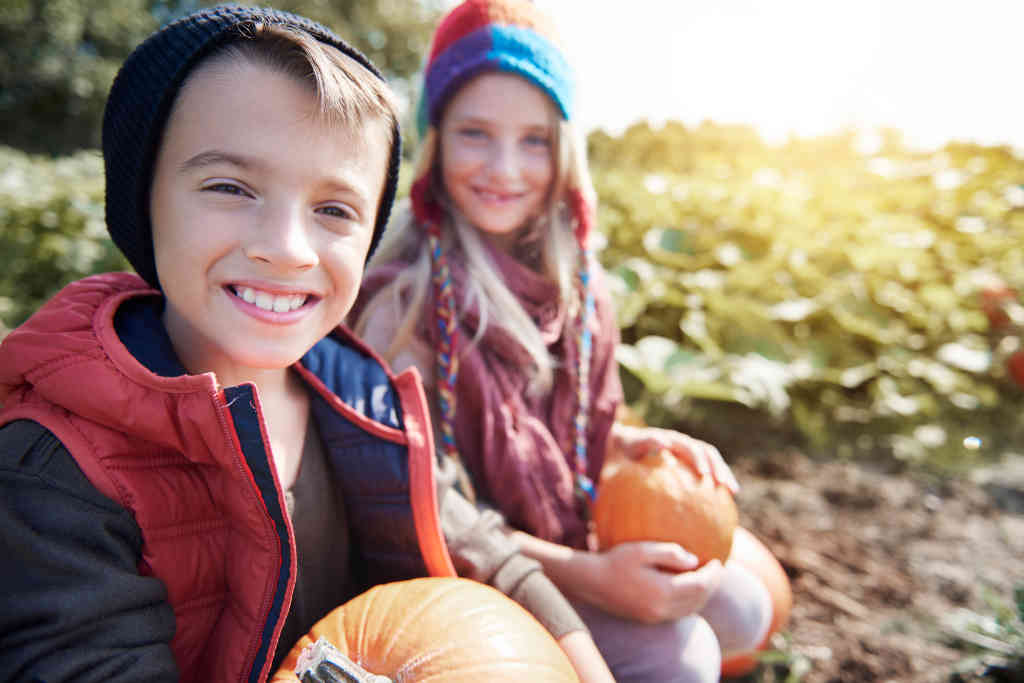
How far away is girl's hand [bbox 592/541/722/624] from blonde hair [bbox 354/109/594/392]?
19.7 inches

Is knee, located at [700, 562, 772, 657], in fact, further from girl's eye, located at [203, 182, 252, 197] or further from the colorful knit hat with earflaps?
girl's eye, located at [203, 182, 252, 197]

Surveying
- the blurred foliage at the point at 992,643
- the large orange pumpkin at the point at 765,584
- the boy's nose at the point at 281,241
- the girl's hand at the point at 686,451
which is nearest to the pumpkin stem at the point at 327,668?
the boy's nose at the point at 281,241

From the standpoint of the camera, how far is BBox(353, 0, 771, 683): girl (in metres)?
1.56

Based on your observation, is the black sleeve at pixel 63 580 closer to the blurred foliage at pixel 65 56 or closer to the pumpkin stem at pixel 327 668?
the pumpkin stem at pixel 327 668

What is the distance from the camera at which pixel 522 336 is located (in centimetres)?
173

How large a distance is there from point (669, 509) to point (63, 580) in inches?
46.9

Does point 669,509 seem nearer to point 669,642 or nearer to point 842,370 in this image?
point 669,642

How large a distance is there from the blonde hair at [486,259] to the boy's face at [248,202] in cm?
62

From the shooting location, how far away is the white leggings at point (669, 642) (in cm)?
150

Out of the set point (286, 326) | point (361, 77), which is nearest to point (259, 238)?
point (286, 326)

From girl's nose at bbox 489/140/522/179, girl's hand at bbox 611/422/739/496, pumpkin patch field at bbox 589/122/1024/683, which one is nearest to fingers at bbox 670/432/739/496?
girl's hand at bbox 611/422/739/496

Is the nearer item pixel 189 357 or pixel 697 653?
pixel 189 357

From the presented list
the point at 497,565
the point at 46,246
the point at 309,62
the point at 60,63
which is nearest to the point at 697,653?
the point at 497,565

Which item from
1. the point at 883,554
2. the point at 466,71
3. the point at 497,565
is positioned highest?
the point at 466,71
